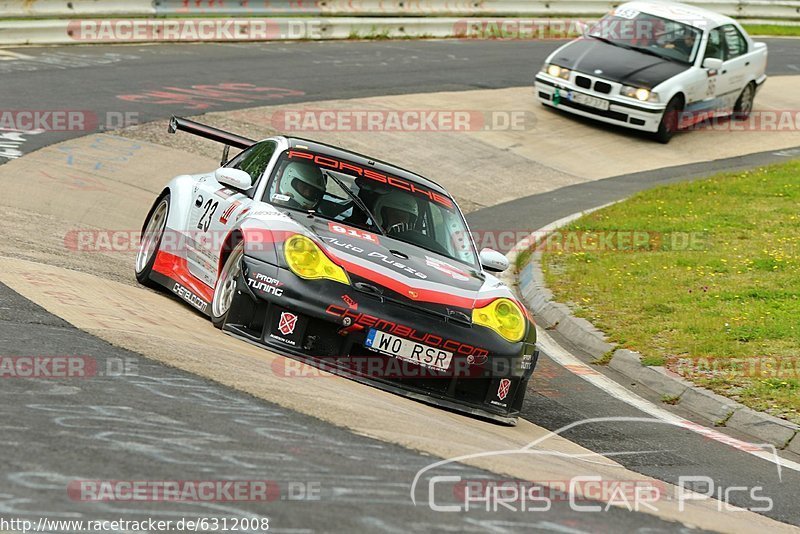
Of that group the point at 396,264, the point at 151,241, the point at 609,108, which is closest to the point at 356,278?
the point at 396,264

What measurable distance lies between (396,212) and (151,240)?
7.22 ft

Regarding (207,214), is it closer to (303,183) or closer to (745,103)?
(303,183)

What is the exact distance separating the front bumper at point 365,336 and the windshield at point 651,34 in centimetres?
1317

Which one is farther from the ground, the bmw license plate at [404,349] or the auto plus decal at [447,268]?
the auto plus decal at [447,268]

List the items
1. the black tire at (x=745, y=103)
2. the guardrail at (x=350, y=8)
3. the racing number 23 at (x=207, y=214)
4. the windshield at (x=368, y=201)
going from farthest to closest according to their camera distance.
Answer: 1. the guardrail at (x=350, y=8)
2. the black tire at (x=745, y=103)
3. the racing number 23 at (x=207, y=214)
4. the windshield at (x=368, y=201)

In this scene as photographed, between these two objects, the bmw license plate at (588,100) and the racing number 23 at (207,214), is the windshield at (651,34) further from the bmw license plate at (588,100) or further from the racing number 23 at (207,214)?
the racing number 23 at (207,214)

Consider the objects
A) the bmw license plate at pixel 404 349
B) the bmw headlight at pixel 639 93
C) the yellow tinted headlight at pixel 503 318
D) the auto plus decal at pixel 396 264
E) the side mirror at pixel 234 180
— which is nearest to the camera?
the bmw license plate at pixel 404 349

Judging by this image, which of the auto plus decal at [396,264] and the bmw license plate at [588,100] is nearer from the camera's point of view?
the auto plus decal at [396,264]

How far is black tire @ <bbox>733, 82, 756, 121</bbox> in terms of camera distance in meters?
21.1

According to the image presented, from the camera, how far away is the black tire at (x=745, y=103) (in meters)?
21.1

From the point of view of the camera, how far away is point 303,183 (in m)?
8.59

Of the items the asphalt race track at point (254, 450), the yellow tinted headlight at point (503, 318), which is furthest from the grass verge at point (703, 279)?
the yellow tinted headlight at point (503, 318)

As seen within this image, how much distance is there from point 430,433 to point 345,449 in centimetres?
76

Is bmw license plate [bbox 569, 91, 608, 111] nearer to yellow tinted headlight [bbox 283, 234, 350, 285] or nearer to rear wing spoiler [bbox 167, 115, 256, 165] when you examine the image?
rear wing spoiler [bbox 167, 115, 256, 165]
